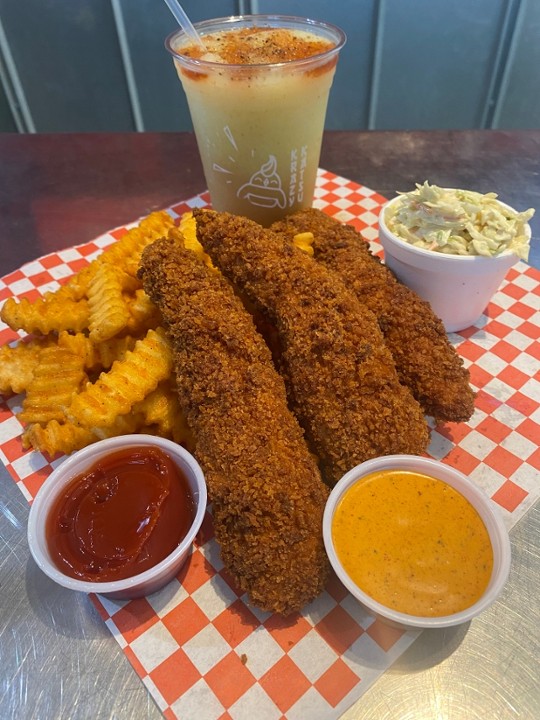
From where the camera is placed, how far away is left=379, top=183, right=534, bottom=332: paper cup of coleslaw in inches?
79.4

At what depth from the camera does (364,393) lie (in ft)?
5.24

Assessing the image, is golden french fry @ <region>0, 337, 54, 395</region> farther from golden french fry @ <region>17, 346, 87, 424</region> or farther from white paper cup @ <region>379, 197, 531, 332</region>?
white paper cup @ <region>379, 197, 531, 332</region>

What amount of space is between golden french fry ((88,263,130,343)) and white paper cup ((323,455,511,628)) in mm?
904

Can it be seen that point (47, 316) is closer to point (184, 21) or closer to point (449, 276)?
point (184, 21)

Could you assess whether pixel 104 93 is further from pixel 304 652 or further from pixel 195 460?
pixel 304 652

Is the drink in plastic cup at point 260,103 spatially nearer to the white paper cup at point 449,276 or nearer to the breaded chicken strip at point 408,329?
the breaded chicken strip at point 408,329

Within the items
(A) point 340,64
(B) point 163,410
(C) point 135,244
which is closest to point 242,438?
(B) point 163,410

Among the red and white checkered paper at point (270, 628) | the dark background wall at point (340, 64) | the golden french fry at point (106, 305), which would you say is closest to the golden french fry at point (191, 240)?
the golden french fry at point (106, 305)

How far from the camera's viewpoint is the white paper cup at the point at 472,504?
4.07 ft

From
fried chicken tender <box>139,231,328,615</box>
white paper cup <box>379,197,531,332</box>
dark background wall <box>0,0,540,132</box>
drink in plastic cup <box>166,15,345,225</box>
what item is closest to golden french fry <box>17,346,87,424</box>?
fried chicken tender <box>139,231,328,615</box>

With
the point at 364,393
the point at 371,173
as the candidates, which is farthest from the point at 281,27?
the point at 364,393

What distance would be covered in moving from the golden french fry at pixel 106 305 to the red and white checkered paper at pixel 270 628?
19.0 inches

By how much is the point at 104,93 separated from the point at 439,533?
5099 mm

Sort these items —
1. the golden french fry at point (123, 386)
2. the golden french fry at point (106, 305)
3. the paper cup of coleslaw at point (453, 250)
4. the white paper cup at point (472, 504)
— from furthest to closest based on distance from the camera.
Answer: the paper cup of coleslaw at point (453, 250)
the golden french fry at point (106, 305)
the golden french fry at point (123, 386)
the white paper cup at point (472, 504)
